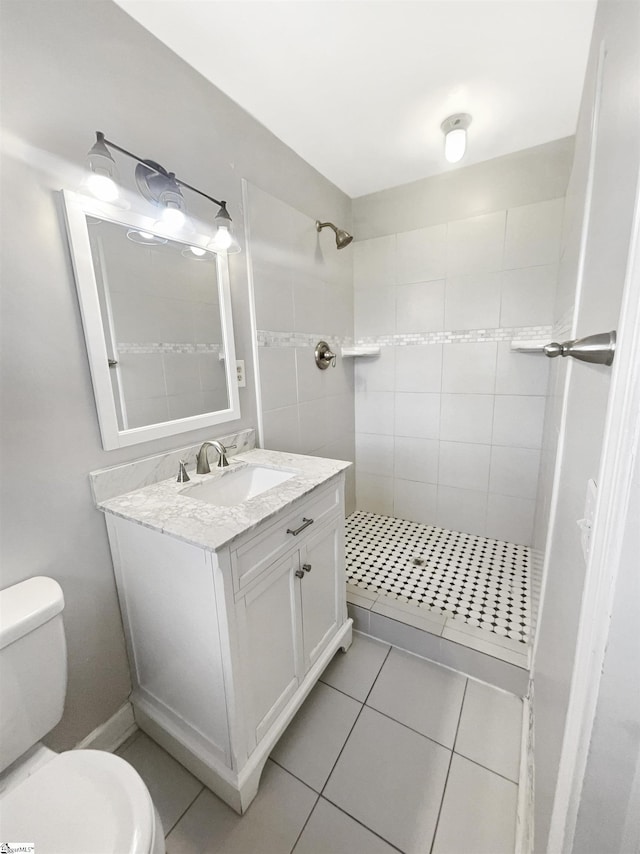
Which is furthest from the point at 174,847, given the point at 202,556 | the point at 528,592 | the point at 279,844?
the point at 528,592

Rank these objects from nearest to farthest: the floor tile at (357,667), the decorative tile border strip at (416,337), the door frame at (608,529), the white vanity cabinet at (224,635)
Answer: the door frame at (608,529) → the white vanity cabinet at (224,635) → the floor tile at (357,667) → the decorative tile border strip at (416,337)

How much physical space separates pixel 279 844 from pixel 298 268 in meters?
2.20

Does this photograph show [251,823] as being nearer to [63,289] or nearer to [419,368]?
[63,289]

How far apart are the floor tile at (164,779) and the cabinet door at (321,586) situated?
48 cm

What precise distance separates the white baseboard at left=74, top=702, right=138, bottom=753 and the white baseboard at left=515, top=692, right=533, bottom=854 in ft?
4.08

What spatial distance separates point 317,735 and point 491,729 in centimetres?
62

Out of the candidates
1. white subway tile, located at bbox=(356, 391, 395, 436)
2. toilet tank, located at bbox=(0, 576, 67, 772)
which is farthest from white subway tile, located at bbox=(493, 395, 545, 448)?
toilet tank, located at bbox=(0, 576, 67, 772)

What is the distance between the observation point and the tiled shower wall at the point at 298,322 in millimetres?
1616

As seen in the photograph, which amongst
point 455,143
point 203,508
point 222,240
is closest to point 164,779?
point 203,508

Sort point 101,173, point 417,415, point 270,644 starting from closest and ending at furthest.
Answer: point 101,173 → point 270,644 → point 417,415

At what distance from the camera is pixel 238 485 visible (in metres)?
1.38

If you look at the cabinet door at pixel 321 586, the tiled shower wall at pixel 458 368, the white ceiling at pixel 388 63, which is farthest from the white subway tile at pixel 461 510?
the white ceiling at pixel 388 63

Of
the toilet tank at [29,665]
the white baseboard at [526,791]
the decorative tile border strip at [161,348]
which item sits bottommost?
the white baseboard at [526,791]

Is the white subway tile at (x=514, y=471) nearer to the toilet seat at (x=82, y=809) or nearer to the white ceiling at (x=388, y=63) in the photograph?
the white ceiling at (x=388, y=63)
